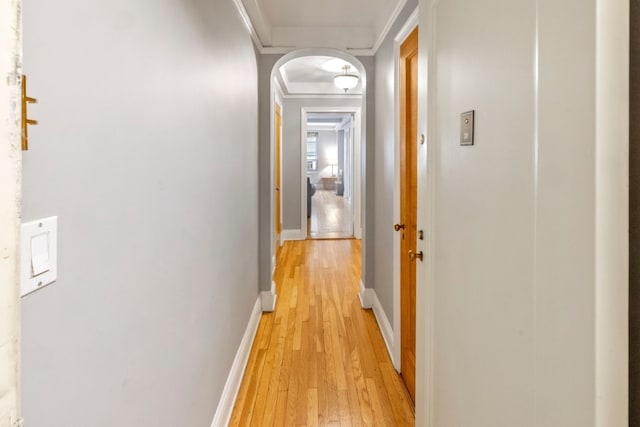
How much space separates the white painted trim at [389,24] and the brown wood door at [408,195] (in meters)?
0.24

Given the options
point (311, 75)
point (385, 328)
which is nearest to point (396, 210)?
point (385, 328)

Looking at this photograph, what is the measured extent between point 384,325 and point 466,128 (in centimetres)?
204

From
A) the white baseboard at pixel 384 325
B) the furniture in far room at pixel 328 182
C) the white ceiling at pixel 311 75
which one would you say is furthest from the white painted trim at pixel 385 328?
the furniture in far room at pixel 328 182

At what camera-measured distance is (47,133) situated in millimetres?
615

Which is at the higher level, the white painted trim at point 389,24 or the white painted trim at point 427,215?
the white painted trim at point 389,24

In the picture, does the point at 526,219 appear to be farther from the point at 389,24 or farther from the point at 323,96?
the point at 323,96

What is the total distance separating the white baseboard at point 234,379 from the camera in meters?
1.77

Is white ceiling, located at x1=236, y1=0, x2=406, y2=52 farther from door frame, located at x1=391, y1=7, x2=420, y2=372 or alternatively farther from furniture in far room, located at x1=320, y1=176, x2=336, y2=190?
furniture in far room, located at x1=320, y1=176, x2=336, y2=190

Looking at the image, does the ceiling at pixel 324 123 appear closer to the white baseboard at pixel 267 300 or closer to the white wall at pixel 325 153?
the white wall at pixel 325 153

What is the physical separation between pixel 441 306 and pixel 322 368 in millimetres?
1304

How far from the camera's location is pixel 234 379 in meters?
2.06

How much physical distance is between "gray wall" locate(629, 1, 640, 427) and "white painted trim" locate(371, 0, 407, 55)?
1873mm

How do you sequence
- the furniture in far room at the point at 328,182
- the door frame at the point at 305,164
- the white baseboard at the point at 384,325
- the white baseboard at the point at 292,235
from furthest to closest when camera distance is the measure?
the furniture in far room at the point at 328,182 → the white baseboard at the point at 292,235 → the door frame at the point at 305,164 → the white baseboard at the point at 384,325

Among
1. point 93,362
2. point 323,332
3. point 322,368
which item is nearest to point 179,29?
point 93,362
